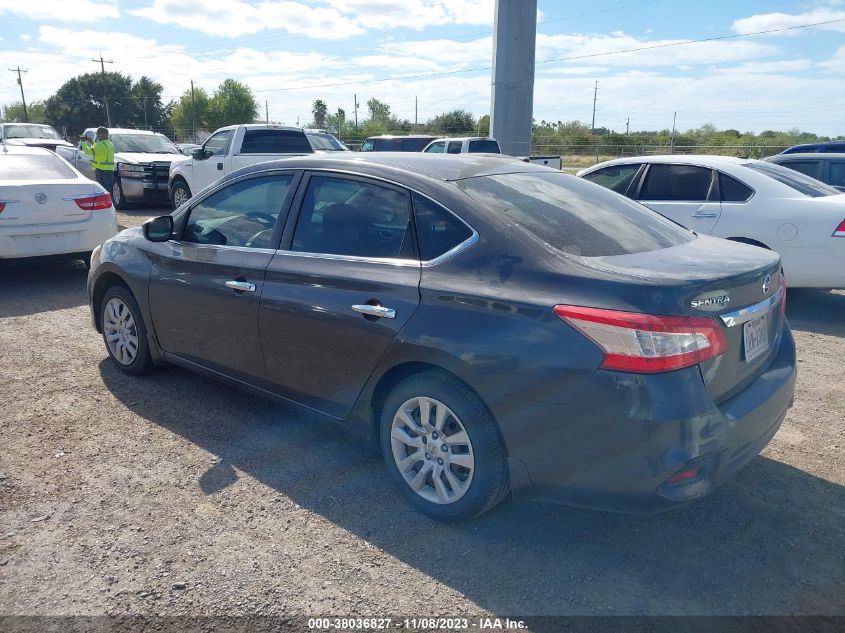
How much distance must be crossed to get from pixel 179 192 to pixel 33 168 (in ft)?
22.6

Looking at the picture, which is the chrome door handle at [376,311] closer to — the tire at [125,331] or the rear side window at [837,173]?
the tire at [125,331]

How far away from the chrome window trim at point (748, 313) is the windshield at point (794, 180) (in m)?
4.39

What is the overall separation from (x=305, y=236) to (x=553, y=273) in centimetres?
154

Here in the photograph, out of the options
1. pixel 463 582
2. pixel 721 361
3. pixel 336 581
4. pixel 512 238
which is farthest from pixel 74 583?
pixel 721 361

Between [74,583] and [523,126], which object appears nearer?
[74,583]

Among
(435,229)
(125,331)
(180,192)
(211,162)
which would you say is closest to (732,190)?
(435,229)

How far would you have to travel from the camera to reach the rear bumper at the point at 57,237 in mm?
7566

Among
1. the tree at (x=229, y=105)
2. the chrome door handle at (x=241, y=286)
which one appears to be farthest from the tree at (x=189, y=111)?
the chrome door handle at (x=241, y=286)

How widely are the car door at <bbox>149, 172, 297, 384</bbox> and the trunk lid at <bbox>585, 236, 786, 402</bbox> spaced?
77.3 inches

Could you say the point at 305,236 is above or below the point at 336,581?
above

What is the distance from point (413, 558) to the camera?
301 centimetres

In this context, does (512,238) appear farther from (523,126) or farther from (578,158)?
(578,158)

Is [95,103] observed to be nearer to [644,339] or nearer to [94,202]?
[94,202]

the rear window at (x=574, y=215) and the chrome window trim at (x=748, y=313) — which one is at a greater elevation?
the rear window at (x=574, y=215)
